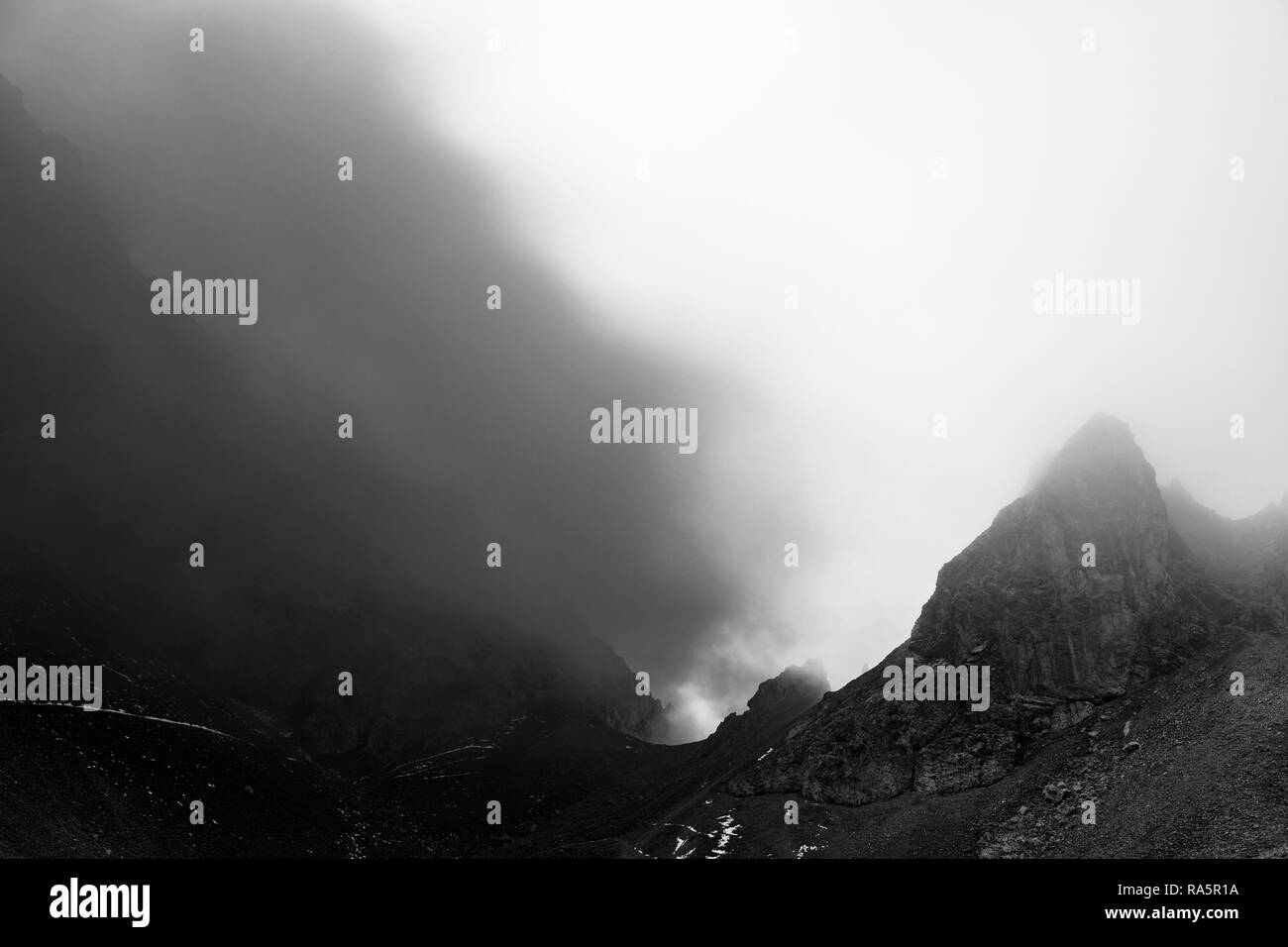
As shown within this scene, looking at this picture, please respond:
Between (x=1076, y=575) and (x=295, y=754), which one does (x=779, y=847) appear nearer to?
(x=1076, y=575)

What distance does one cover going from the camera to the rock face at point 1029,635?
409 feet

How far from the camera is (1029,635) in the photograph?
445ft

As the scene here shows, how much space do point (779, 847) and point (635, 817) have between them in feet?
142

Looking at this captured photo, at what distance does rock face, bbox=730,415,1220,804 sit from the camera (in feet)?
409
